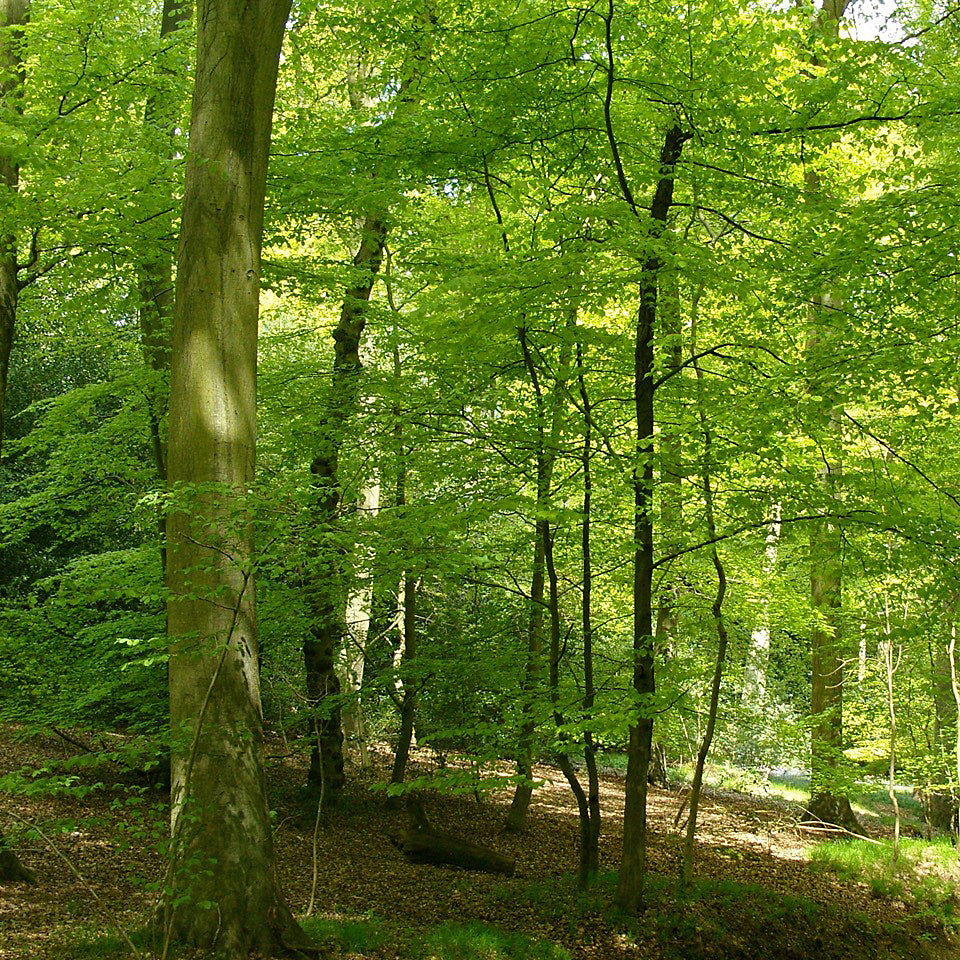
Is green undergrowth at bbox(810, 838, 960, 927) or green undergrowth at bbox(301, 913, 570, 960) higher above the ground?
green undergrowth at bbox(301, 913, 570, 960)

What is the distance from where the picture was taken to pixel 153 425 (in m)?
8.30

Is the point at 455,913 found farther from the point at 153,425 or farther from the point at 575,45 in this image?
the point at 575,45

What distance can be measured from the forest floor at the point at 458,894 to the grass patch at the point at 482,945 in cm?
2

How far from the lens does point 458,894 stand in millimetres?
6934

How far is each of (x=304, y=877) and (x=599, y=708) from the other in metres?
3.29

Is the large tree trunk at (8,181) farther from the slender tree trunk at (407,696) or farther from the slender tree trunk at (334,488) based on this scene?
the slender tree trunk at (407,696)

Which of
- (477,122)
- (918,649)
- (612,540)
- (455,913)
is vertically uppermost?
(477,122)

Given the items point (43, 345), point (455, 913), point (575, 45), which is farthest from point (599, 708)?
point (43, 345)

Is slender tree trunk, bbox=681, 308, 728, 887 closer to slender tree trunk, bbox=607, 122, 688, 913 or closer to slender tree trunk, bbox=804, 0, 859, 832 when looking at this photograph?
slender tree trunk, bbox=607, 122, 688, 913

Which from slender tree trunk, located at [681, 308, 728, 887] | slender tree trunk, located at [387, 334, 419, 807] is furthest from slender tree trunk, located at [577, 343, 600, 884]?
slender tree trunk, located at [387, 334, 419, 807]

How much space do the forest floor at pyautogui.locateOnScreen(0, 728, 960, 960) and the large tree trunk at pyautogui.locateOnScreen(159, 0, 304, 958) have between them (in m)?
0.37

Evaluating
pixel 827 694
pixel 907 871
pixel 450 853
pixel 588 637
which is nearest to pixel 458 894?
pixel 450 853

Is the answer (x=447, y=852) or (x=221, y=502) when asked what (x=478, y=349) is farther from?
(x=447, y=852)

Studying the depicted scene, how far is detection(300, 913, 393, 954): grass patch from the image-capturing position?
487 centimetres
